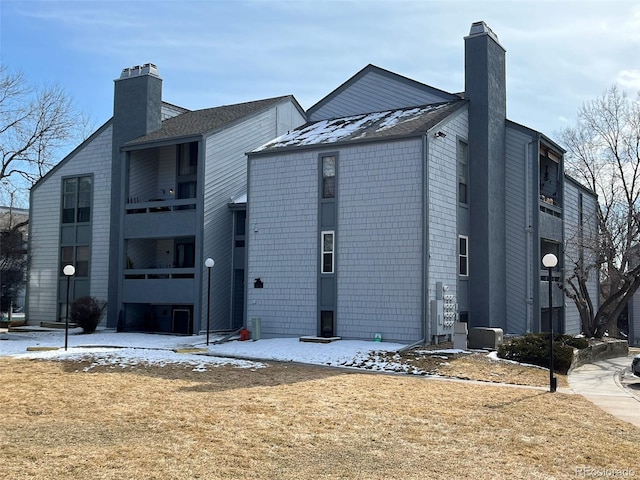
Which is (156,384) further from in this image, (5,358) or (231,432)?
(5,358)

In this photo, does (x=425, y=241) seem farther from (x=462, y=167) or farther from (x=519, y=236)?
(x=519, y=236)

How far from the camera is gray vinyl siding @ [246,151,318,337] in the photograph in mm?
23703

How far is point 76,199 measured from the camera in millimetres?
32031

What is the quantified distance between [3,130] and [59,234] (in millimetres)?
7696

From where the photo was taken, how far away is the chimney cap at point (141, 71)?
99.9 feet

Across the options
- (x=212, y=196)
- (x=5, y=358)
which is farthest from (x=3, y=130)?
(x=5, y=358)

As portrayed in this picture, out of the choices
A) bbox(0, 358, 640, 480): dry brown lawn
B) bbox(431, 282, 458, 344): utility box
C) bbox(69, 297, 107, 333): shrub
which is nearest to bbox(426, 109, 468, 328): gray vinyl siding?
bbox(431, 282, 458, 344): utility box

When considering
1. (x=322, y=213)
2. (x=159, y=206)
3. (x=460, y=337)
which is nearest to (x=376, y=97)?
(x=322, y=213)

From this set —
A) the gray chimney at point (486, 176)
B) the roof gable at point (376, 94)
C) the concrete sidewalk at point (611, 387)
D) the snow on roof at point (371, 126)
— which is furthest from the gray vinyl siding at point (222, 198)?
the concrete sidewalk at point (611, 387)

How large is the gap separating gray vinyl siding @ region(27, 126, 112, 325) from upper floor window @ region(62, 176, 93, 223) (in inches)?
12.2

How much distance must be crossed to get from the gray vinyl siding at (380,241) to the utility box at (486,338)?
186 cm

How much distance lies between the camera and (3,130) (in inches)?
1398

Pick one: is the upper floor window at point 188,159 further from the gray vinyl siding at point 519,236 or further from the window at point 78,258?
the gray vinyl siding at point 519,236

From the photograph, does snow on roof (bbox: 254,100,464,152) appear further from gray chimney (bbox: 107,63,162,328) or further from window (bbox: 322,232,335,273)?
gray chimney (bbox: 107,63,162,328)
